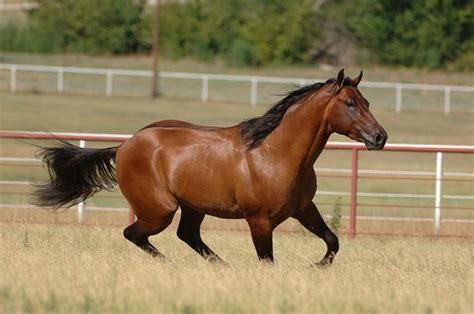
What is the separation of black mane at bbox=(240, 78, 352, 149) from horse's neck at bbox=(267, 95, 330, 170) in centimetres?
8

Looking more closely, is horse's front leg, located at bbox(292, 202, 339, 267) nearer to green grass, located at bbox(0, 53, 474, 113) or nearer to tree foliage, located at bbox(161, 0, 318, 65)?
green grass, located at bbox(0, 53, 474, 113)

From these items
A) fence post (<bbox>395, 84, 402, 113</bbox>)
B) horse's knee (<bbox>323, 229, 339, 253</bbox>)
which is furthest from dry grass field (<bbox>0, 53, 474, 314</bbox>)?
fence post (<bbox>395, 84, 402, 113</bbox>)

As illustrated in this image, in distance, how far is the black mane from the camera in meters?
9.54

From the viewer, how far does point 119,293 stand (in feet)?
24.5

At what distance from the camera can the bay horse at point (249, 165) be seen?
9.30 m

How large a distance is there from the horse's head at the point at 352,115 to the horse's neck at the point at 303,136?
111 millimetres

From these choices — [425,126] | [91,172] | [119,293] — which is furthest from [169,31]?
[119,293]

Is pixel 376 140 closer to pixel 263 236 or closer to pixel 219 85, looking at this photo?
pixel 263 236

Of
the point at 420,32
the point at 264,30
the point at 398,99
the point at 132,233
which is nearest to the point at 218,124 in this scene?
the point at 398,99

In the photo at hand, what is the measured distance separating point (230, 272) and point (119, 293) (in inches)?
51.9

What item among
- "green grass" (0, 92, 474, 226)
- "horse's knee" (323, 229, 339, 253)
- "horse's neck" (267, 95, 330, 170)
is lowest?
"green grass" (0, 92, 474, 226)

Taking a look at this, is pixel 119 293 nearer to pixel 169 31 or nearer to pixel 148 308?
pixel 148 308

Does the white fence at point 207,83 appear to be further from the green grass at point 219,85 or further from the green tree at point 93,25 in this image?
the green tree at point 93,25

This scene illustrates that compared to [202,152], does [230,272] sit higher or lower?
lower
